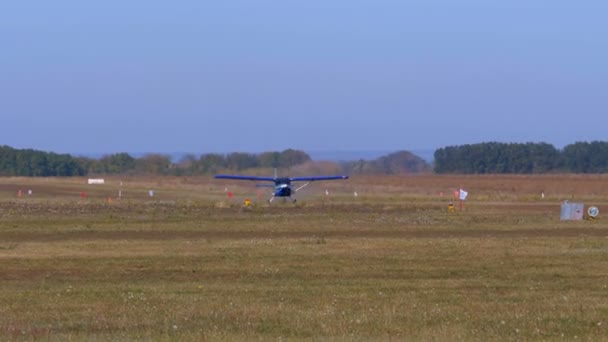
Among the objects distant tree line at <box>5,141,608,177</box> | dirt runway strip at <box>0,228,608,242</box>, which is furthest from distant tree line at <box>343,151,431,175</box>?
dirt runway strip at <box>0,228,608,242</box>

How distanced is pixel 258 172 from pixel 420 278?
6398cm

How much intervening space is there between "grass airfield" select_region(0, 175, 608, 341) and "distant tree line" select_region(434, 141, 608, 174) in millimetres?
105203

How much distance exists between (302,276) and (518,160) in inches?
5299

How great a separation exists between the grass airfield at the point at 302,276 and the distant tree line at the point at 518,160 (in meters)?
105

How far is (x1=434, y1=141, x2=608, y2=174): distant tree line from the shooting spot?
153 meters

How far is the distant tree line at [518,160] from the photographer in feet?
502

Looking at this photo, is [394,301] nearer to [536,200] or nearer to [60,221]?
[60,221]

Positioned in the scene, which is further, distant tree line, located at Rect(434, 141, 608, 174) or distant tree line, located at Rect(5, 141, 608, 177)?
distant tree line, located at Rect(434, 141, 608, 174)

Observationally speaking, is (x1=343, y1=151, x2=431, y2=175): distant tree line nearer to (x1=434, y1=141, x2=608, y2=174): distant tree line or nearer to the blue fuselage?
(x1=434, y1=141, x2=608, y2=174): distant tree line

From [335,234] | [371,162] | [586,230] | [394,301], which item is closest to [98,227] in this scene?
[335,234]

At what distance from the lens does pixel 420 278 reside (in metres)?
21.4

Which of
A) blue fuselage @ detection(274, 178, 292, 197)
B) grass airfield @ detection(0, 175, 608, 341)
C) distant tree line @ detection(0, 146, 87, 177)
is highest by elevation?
distant tree line @ detection(0, 146, 87, 177)

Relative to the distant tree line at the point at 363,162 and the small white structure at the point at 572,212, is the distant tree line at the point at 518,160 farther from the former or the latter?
the small white structure at the point at 572,212

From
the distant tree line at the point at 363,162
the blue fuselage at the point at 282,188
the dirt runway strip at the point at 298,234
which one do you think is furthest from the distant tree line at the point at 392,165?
the dirt runway strip at the point at 298,234
